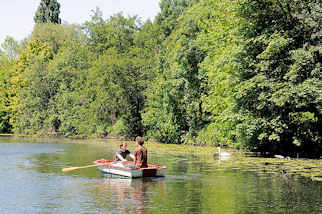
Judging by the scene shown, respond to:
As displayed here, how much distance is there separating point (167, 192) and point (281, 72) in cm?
1650

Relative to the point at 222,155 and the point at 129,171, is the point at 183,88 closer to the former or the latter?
the point at 222,155

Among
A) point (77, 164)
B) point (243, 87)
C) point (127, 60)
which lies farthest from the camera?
point (127, 60)

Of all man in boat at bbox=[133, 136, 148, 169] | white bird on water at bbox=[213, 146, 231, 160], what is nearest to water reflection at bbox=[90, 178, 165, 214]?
man in boat at bbox=[133, 136, 148, 169]

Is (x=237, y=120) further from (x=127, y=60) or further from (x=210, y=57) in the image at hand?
(x=127, y=60)

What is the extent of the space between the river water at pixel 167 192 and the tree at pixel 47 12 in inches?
3127

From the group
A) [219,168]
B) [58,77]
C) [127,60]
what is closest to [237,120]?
[219,168]

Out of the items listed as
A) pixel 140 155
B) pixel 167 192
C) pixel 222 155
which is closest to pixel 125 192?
pixel 167 192

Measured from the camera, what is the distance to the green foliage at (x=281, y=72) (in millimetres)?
30531

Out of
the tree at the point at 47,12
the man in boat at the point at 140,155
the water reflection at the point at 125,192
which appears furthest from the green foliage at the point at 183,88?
the tree at the point at 47,12

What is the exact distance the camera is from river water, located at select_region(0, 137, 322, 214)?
15144 mm

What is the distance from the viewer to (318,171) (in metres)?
24.6

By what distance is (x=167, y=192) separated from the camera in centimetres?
1831

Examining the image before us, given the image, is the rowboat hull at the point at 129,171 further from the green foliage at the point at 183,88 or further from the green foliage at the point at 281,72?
the green foliage at the point at 183,88

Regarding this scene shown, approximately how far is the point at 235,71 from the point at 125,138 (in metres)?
27.4
